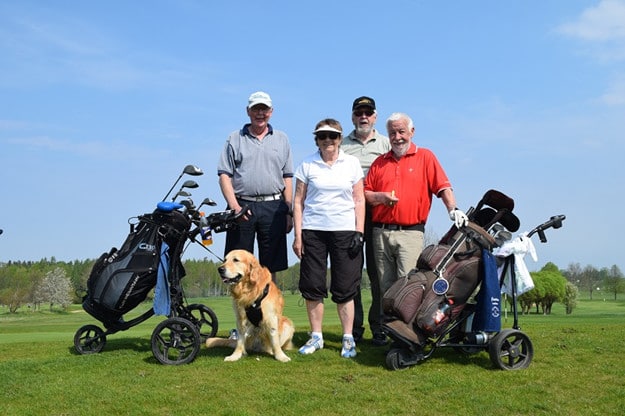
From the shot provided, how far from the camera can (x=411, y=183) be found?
5.82m

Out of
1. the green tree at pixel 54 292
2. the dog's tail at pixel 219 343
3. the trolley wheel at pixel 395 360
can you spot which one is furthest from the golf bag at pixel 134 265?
the green tree at pixel 54 292

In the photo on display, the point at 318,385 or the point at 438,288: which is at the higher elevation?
the point at 438,288

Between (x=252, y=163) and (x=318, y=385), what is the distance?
262 cm

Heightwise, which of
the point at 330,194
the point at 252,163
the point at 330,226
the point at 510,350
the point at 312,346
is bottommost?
the point at 312,346

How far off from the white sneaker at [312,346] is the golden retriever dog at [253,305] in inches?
9.0

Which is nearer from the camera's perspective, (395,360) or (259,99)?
(395,360)

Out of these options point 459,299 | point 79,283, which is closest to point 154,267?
point 459,299

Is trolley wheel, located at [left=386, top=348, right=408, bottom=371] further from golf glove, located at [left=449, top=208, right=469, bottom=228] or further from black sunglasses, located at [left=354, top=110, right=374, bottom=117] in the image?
black sunglasses, located at [left=354, top=110, right=374, bottom=117]

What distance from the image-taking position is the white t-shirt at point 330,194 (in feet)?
18.7

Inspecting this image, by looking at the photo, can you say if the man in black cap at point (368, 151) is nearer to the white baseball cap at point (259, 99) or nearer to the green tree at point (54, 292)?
the white baseball cap at point (259, 99)

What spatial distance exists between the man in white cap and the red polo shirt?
116cm

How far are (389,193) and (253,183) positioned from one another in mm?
1507

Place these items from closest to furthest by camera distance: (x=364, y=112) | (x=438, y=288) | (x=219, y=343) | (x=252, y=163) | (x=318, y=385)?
1. (x=318, y=385)
2. (x=438, y=288)
3. (x=252, y=163)
4. (x=219, y=343)
5. (x=364, y=112)

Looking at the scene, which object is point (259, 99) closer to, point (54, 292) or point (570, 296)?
point (570, 296)
